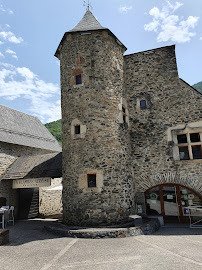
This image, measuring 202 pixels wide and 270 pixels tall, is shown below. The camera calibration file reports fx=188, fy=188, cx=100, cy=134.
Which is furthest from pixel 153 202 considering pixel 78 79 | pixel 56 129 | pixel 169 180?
pixel 56 129

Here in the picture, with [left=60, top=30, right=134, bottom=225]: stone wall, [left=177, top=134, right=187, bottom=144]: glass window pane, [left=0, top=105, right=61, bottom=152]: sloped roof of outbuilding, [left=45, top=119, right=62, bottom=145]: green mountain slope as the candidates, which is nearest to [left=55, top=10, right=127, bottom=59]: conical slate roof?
[left=60, top=30, right=134, bottom=225]: stone wall

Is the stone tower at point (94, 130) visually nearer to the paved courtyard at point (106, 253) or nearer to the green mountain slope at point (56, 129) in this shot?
the paved courtyard at point (106, 253)

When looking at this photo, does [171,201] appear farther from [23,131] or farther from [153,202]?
[23,131]

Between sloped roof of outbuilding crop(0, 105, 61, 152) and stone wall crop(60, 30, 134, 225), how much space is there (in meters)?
6.41

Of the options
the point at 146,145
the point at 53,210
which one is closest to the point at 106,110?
the point at 146,145

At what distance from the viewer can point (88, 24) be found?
995 cm

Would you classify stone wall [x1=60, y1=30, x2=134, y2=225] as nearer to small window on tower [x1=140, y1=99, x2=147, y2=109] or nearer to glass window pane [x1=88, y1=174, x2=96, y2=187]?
glass window pane [x1=88, y1=174, x2=96, y2=187]

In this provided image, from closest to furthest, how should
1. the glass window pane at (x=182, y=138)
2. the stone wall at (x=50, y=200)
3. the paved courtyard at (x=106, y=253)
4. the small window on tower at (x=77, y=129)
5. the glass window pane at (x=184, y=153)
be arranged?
the paved courtyard at (x=106, y=253) → the small window on tower at (x=77, y=129) → the glass window pane at (x=184, y=153) → the glass window pane at (x=182, y=138) → the stone wall at (x=50, y=200)

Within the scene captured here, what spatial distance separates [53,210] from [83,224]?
838 cm

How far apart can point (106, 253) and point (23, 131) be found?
12491mm

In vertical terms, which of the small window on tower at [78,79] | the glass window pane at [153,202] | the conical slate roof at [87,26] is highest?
the conical slate roof at [87,26]

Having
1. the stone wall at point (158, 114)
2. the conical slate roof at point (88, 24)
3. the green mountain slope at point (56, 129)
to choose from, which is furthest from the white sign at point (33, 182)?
the green mountain slope at point (56, 129)

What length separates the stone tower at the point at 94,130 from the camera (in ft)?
25.2

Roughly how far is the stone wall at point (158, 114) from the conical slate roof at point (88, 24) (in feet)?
7.30
